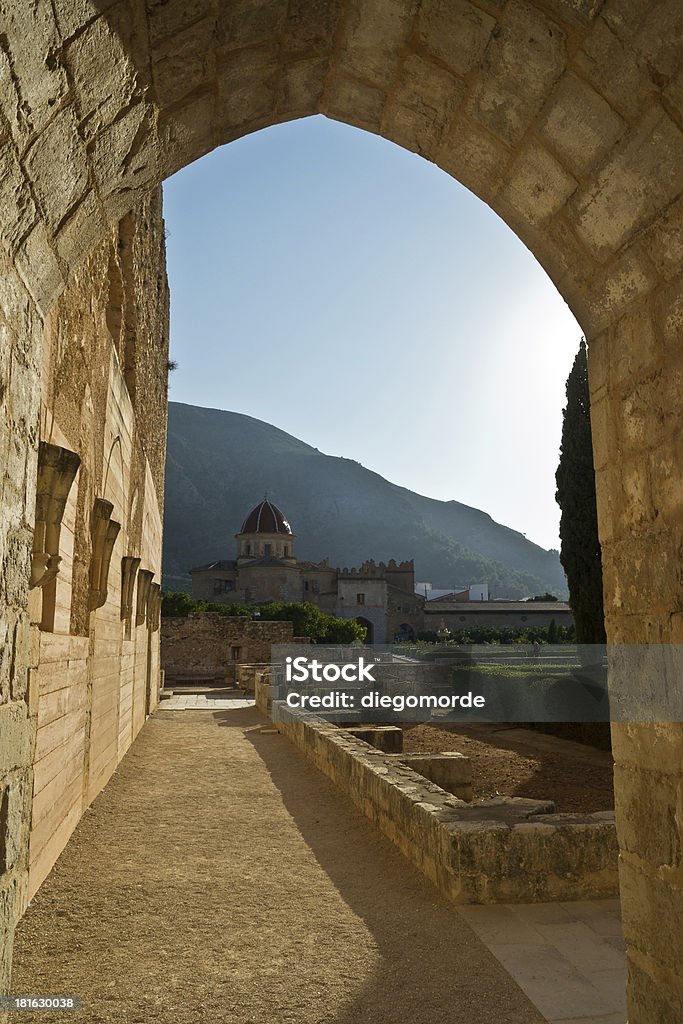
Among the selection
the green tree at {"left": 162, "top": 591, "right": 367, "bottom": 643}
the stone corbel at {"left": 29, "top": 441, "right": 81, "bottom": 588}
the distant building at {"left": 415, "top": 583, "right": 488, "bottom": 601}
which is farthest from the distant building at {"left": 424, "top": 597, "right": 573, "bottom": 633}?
the stone corbel at {"left": 29, "top": 441, "right": 81, "bottom": 588}

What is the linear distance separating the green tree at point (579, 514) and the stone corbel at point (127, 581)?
11.7 meters

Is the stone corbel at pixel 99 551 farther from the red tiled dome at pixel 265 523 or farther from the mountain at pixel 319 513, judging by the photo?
the mountain at pixel 319 513

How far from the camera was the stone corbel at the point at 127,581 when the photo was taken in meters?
10.3

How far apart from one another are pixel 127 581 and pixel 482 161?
339 inches

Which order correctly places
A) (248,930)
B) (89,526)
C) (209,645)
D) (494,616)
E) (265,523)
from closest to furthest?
(248,930)
(89,526)
(209,645)
(494,616)
(265,523)

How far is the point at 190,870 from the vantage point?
583 cm

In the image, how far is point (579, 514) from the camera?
1964 centimetres

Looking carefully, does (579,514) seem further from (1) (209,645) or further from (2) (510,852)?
(1) (209,645)

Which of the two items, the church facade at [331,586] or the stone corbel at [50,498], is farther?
the church facade at [331,586]

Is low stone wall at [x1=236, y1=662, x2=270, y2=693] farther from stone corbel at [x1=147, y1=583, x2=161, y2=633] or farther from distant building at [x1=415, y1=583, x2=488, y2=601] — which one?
distant building at [x1=415, y1=583, x2=488, y2=601]

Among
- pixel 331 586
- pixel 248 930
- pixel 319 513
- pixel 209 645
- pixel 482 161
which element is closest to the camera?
pixel 482 161

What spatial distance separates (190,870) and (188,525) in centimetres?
12215

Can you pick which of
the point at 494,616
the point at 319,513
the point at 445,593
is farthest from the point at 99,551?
the point at 319,513

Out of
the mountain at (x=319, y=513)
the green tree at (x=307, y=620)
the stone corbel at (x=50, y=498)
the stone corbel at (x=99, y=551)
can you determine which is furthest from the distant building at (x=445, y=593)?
the stone corbel at (x=50, y=498)
